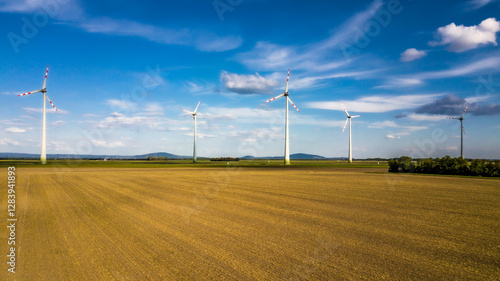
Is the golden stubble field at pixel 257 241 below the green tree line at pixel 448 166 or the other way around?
below

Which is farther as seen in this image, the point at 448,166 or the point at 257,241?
the point at 448,166

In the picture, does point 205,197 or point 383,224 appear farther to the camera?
point 205,197

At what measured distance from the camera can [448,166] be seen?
169 feet

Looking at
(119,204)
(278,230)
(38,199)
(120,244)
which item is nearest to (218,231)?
(278,230)

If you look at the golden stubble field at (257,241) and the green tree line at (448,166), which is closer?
the golden stubble field at (257,241)

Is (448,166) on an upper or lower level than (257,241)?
upper

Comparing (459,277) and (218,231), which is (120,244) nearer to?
(218,231)

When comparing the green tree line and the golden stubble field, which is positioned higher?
→ the green tree line

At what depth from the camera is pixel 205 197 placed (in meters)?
23.2

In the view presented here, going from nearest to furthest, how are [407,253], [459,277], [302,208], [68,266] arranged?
[459,277]
[68,266]
[407,253]
[302,208]

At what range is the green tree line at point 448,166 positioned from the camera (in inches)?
1838

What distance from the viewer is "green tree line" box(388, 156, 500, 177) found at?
46688 millimetres

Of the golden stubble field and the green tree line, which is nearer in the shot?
the golden stubble field

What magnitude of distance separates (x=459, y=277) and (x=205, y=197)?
57.3 ft
